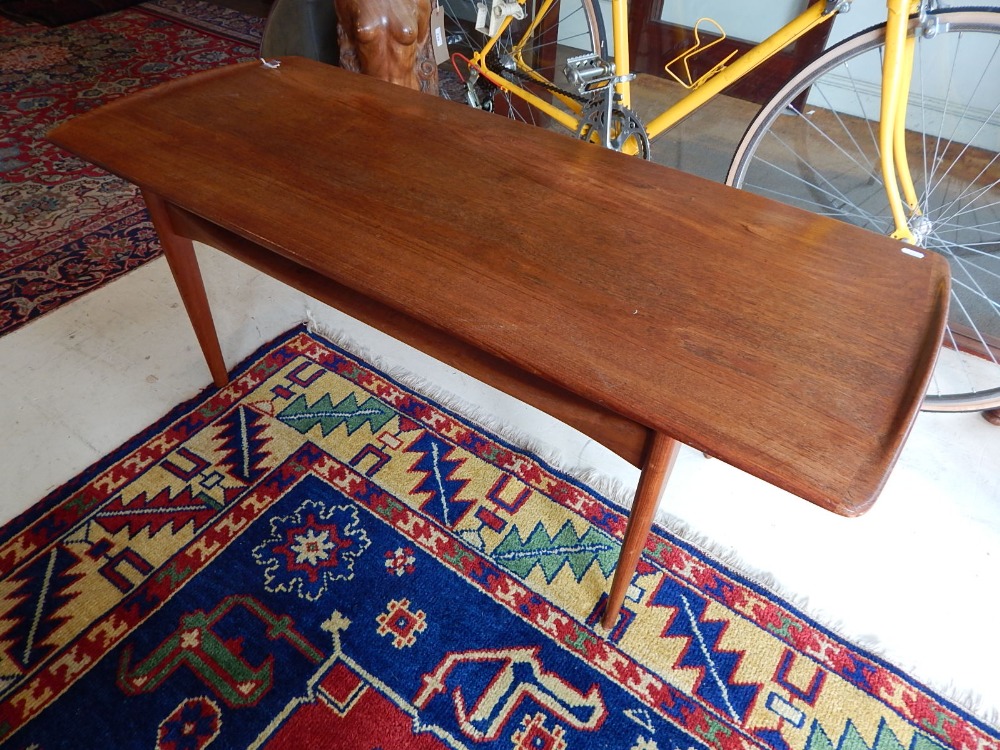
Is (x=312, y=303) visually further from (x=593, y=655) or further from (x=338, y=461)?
(x=593, y=655)

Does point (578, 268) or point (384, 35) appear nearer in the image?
point (578, 268)

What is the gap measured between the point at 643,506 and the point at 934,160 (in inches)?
53.1

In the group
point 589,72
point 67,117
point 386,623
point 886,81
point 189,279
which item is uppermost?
point 886,81

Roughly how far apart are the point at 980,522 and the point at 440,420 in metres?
1.07

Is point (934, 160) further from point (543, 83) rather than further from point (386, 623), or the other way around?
point (386, 623)

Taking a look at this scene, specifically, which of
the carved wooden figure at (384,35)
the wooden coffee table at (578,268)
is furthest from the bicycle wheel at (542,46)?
the wooden coffee table at (578,268)

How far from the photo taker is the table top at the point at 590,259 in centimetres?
68

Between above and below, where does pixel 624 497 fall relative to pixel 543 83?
below

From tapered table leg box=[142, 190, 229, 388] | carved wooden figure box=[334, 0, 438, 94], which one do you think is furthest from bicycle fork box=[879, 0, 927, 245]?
tapered table leg box=[142, 190, 229, 388]

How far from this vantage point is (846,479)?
1.99ft

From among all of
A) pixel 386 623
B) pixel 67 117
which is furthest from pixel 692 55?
pixel 67 117

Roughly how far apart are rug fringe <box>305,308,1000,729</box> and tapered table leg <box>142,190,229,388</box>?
0.26 metres

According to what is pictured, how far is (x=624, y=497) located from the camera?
1235 millimetres

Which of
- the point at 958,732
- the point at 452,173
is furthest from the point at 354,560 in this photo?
the point at 958,732
